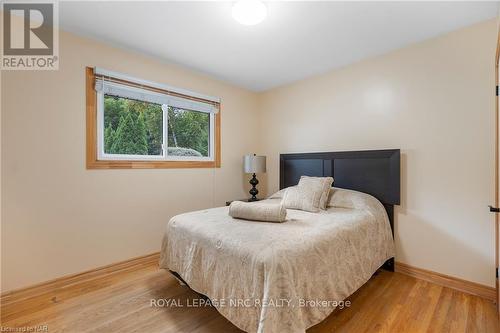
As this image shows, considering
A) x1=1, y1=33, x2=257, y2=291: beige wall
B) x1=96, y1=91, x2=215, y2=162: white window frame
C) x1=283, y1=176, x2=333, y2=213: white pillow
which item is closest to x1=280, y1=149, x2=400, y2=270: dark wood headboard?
x1=283, y1=176, x2=333, y2=213: white pillow

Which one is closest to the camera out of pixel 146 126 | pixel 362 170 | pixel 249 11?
pixel 249 11

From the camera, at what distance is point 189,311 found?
182 cm

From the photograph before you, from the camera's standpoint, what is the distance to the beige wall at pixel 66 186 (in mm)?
1938

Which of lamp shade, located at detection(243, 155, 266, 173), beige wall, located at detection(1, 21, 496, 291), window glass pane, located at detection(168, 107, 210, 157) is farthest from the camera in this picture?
lamp shade, located at detection(243, 155, 266, 173)

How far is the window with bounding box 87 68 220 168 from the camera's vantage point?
2.38 m

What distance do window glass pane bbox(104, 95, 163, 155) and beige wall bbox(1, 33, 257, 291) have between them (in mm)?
256

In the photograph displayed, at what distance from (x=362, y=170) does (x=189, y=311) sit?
2.24 metres

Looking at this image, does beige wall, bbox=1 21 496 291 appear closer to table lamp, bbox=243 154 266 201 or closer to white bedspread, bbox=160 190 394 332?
white bedspread, bbox=160 190 394 332

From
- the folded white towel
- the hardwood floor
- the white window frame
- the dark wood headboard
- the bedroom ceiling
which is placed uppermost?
the bedroom ceiling

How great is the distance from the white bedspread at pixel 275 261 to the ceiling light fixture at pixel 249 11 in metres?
1.61

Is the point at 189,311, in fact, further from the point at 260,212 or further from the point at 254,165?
the point at 254,165

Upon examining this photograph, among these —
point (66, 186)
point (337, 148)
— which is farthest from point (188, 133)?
point (337, 148)

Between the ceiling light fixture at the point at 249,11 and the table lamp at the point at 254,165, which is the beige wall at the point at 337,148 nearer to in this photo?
the table lamp at the point at 254,165

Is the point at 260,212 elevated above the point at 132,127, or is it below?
below
